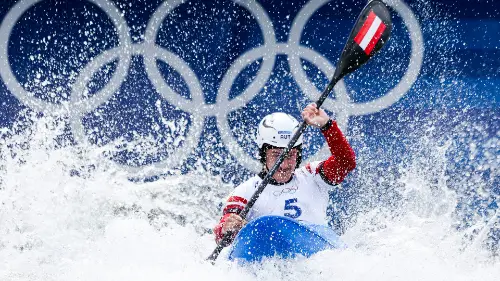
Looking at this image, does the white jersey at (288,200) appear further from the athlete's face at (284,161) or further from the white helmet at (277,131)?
the white helmet at (277,131)

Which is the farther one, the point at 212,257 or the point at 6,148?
the point at 6,148

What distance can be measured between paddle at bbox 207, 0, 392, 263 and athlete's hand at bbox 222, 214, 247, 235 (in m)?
0.04

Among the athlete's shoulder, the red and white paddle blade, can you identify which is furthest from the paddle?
the athlete's shoulder

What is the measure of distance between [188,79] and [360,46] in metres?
1.92

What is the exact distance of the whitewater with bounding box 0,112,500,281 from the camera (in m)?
5.27

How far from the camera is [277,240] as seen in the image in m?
5.17

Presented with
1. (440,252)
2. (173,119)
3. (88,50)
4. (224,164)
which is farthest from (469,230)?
(88,50)

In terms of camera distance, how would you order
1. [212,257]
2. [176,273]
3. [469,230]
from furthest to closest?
[469,230] → [212,257] → [176,273]

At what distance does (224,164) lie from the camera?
7.26 metres

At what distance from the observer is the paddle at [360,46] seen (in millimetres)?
5539

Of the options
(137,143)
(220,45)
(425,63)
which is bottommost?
(137,143)

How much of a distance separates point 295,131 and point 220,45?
1.57 metres

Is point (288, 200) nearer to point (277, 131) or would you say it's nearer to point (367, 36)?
point (277, 131)

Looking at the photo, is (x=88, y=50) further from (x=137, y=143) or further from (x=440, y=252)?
(x=440, y=252)
